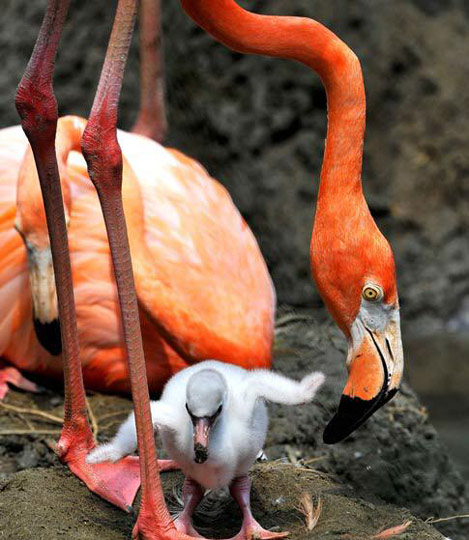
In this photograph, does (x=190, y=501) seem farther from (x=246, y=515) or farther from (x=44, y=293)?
(x=44, y=293)

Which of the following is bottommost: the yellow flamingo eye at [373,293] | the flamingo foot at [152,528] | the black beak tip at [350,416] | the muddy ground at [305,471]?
the muddy ground at [305,471]

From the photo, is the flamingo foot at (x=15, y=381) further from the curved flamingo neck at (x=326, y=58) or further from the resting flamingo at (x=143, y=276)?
the curved flamingo neck at (x=326, y=58)

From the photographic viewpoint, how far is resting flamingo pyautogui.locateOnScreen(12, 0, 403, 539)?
2.90 meters

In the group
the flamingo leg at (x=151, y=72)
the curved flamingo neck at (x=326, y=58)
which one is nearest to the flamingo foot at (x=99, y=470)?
the curved flamingo neck at (x=326, y=58)

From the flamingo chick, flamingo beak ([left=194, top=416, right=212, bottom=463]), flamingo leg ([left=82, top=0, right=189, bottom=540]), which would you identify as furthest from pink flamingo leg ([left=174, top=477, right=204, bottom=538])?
flamingo beak ([left=194, top=416, right=212, bottom=463])

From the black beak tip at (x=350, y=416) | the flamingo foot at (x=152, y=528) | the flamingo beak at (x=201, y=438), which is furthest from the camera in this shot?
the black beak tip at (x=350, y=416)

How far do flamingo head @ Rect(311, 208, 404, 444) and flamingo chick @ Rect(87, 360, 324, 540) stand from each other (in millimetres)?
176

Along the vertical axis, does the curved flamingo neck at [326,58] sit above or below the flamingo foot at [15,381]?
above

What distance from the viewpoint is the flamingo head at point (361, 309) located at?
3045 millimetres

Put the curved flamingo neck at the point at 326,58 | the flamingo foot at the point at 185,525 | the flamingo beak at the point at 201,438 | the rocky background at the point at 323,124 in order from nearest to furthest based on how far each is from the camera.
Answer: the flamingo beak at the point at 201,438 → the flamingo foot at the point at 185,525 → the curved flamingo neck at the point at 326,58 → the rocky background at the point at 323,124

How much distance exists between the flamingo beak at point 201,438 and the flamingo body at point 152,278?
1.03 m

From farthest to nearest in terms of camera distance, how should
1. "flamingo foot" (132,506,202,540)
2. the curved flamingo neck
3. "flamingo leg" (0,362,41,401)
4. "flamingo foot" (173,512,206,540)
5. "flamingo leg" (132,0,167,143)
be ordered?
1. "flamingo leg" (132,0,167,143)
2. "flamingo leg" (0,362,41,401)
3. the curved flamingo neck
4. "flamingo foot" (173,512,206,540)
5. "flamingo foot" (132,506,202,540)

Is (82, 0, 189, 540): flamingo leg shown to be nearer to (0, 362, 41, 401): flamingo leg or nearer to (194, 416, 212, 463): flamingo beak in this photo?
(194, 416, 212, 463): flamingo beak

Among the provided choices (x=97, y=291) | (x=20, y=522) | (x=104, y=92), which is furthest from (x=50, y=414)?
(x=104, y=92)
